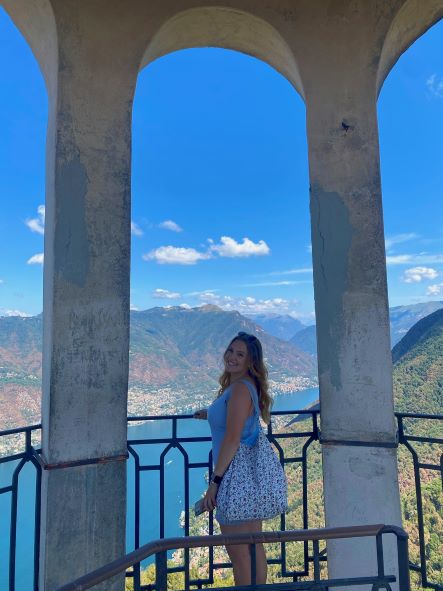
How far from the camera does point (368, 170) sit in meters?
2.62

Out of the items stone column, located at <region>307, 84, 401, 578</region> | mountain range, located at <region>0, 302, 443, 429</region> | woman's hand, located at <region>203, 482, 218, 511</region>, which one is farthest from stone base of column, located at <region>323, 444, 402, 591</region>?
mountain range, located at <region>0, 302, 443, 429</region>

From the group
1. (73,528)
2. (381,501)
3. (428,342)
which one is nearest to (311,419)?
(381,501)

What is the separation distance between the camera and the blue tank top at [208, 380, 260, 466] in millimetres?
1987

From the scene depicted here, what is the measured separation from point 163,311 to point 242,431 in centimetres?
11541

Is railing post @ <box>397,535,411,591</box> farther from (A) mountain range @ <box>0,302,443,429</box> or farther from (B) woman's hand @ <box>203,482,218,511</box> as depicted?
(A) mountain range @ <box>0,302,443,429</box>

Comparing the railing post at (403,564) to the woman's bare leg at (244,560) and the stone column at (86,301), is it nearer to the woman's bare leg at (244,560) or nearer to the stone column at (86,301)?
the woman's bare leg at (244,560)

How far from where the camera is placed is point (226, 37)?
3049 mm

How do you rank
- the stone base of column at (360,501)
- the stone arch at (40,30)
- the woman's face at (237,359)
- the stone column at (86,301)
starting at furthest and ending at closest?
the stone arch at (40,30) → the stone base of column at (360,501) → the stone column at (86,301) → the woman's face at (237,359)

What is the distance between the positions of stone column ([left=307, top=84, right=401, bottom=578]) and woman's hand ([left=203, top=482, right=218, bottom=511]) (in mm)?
869

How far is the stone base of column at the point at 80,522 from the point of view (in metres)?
2.14

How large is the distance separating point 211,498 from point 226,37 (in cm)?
306

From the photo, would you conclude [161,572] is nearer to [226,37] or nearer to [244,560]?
[244,560]

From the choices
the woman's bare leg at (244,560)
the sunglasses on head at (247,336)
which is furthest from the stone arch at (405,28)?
the woman's bare leg at (244,560)

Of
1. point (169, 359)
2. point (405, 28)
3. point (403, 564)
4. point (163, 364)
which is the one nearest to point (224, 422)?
point (403, 564)
